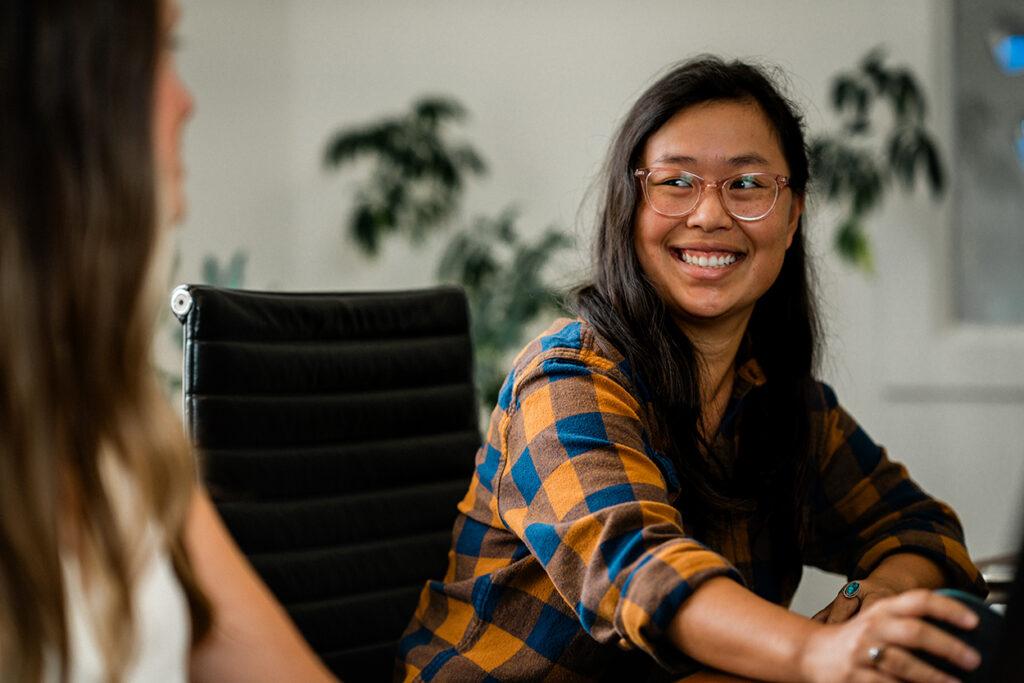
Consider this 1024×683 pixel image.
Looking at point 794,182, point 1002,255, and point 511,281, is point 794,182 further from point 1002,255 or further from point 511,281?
point 1002,255

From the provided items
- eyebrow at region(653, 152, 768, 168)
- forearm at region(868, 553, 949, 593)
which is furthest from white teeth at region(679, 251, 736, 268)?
forearm at region(868, 553, 949, 593)

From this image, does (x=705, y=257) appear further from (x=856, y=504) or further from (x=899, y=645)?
(x=899, y=645)

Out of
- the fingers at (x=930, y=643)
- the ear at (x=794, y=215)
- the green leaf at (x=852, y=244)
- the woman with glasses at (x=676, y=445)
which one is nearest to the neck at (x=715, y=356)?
the woman with glasses at (x=676, y=445)

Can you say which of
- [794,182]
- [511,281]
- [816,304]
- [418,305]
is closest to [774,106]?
[794,182]

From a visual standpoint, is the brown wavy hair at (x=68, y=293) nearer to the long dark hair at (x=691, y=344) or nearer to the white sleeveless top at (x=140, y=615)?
the white sleeveless top at (x=140, y=615)

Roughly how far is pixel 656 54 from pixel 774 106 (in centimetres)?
248

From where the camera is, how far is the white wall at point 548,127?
12.1 feet

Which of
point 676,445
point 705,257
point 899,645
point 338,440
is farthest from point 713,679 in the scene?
point 338,440

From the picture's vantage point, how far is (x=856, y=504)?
63.4 inches

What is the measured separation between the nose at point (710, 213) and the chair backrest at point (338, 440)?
47 cm

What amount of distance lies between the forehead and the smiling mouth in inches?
4.3

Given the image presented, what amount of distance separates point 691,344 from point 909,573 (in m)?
0.37

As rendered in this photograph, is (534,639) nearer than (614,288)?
Yes

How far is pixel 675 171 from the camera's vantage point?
4.84ft
